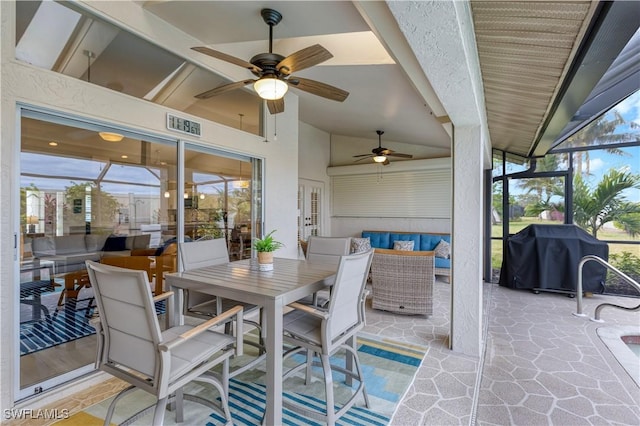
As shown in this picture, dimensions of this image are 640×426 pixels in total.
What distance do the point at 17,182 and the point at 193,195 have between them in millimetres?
1601

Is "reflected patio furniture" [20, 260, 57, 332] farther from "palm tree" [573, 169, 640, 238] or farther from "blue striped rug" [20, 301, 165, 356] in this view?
"palm tree" [573, 169, 640, 238]

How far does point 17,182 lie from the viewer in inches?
83.4

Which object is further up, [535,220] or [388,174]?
[388,174]

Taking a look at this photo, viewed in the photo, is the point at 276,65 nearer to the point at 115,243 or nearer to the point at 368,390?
the point at 115,243

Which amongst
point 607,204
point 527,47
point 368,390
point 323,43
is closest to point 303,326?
point 368,390

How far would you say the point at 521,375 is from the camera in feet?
8.71

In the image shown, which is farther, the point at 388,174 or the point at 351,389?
the point at 388,174

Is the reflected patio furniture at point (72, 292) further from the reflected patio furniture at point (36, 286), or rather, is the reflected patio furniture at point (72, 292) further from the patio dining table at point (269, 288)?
the patio dining table at point (269, 288)

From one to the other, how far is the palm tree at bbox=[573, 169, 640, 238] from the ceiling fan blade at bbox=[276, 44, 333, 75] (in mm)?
5679

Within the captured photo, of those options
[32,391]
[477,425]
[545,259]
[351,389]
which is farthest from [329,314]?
[545,259]

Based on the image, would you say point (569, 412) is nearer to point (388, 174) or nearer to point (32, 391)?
point (32, 391)

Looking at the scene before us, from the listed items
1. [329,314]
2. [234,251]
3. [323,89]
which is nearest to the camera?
[329,314]

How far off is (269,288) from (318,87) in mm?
1877

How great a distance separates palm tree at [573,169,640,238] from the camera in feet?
16.5
